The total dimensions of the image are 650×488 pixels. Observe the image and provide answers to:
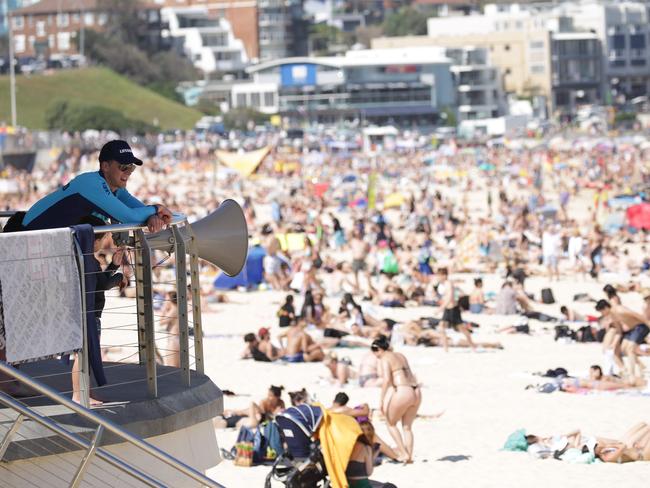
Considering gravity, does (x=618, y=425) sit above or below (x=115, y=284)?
below

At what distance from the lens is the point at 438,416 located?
1130cm

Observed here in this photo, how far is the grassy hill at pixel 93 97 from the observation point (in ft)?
281

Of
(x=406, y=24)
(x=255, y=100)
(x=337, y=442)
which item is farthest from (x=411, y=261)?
(x=406, y=24)

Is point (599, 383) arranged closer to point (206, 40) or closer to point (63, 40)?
point (206, 40)

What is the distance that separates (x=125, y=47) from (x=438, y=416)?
9178 centimetres

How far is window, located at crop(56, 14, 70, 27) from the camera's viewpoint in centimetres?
11212

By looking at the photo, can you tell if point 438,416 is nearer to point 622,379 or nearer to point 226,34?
point 622,379

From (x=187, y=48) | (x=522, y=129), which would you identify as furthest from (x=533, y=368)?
(x=187, y=48)

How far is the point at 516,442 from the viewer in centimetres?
991

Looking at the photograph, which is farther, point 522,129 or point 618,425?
point 522,129

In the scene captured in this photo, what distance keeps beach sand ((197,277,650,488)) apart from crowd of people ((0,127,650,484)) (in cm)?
23

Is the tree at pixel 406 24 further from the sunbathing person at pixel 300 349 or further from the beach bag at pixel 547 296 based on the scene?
the sunbathing person at pixel 300 349

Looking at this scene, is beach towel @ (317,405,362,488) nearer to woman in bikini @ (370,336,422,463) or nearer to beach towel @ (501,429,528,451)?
woman in bikini @ (370,336,422,463)

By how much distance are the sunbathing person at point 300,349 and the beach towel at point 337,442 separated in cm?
590
